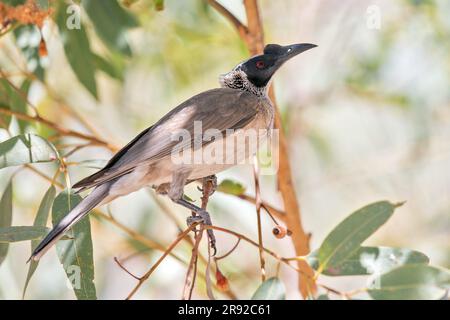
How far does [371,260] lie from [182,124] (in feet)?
3.76

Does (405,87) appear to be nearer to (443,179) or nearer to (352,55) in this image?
(352,55)

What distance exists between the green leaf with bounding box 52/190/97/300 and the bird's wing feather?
0.34 feet

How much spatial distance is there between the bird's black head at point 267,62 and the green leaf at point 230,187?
706 mm

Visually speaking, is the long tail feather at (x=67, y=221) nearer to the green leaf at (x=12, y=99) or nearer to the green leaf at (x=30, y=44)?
the green leaf at (x=12, y=99)

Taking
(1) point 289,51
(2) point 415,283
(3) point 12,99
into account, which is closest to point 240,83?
(1) point 289,51

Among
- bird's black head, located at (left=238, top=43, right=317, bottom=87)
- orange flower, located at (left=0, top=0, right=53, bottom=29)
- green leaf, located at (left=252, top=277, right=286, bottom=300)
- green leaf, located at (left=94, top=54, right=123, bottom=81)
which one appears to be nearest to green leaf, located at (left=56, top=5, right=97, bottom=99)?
green leaf, located at (left=94, top=54, right=123, bottom=81)

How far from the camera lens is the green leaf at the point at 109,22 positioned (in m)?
3.88

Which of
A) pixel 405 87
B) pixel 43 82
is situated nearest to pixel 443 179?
pixel 405 87

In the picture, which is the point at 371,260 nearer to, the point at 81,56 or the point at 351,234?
the point at 351,234

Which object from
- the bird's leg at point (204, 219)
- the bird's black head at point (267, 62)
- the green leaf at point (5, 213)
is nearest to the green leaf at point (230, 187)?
the bird's leg at point (204, 219)

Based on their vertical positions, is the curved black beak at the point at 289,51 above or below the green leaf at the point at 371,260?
above

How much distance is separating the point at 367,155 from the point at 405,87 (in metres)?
1.22

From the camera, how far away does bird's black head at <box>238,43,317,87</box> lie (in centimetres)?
370
